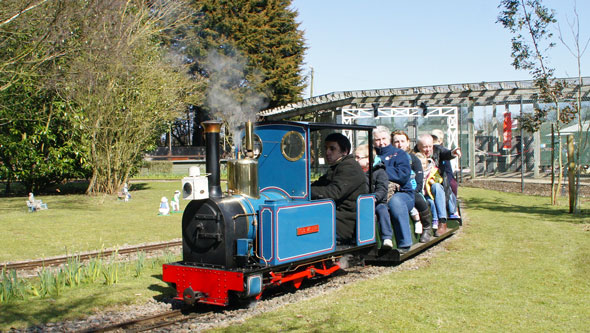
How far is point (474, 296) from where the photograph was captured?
21.3 feet

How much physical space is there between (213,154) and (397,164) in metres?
3.52

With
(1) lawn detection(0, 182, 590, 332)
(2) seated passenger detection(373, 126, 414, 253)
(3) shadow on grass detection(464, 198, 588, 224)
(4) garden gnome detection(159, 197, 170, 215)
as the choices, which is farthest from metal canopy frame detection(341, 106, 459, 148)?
(2) seated passenger detection(373, 126, 414, 253)

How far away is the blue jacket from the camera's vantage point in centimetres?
870

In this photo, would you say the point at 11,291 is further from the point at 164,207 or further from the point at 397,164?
the point at 164,207

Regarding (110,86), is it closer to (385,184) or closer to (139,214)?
(139,214)

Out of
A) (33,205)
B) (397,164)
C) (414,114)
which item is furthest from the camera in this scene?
(414,114)

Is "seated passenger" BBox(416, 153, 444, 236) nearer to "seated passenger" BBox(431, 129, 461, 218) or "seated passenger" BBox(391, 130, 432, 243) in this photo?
"seated passenger" BBox(391, 130, 432, 243)

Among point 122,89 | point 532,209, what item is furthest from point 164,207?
point 532,209

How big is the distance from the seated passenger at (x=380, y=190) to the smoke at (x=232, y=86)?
35.3 meters

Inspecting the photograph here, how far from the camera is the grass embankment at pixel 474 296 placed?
5.49m

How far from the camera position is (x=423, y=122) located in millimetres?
26672

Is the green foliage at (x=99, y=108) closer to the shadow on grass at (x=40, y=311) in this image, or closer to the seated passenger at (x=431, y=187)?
the seated passenger at (x=431, y=187)

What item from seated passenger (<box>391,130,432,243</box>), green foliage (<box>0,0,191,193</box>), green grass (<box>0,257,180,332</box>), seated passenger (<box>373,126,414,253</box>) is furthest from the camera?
green foliage (<box>0,0,191,193</box>)

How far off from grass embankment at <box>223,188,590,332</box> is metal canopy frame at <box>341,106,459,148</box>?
1481 cm
